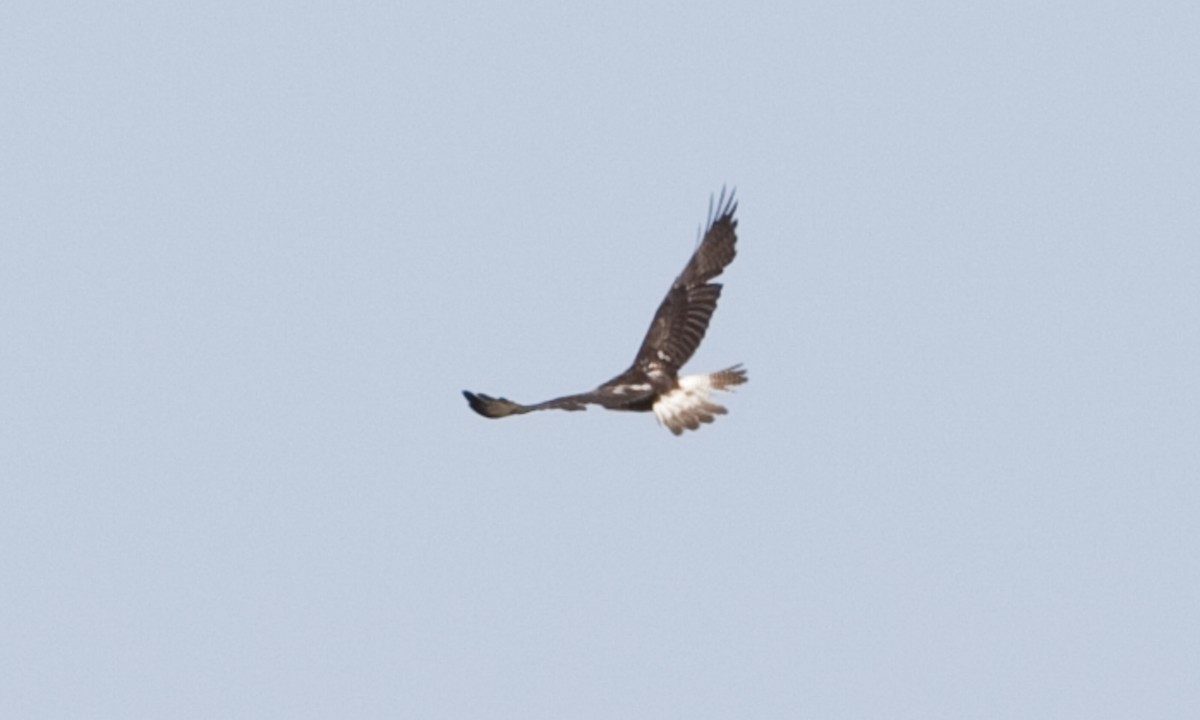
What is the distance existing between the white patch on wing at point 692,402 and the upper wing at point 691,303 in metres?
0.65

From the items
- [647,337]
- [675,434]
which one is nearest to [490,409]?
[675,434]

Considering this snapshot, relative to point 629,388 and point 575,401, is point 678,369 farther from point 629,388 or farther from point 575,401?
point 575,401

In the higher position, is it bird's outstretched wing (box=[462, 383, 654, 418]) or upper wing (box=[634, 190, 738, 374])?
upper wing (box=[634, 190, 738, 374])

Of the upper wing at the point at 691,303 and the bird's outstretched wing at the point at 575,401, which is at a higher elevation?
the upper wing at the point at 691,303

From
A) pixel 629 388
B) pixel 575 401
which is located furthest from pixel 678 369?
pixel 575 401

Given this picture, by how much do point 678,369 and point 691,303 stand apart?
1.37 m

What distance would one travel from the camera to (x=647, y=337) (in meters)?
26.6

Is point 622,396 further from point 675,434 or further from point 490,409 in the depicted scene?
point 490,409

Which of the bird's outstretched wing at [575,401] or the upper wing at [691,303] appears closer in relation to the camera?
the bird's outstretched wing at [575,401]

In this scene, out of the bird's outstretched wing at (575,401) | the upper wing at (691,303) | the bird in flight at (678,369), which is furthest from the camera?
the upper wing at (691,303)

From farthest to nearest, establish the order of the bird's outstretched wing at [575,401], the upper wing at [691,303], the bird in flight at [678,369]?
the upper wing at [691,303], the bird in flight at [678,369], the bird's outstretched wing at [575,401]

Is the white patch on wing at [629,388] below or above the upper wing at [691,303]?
below

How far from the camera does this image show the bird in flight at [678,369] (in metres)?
23.8

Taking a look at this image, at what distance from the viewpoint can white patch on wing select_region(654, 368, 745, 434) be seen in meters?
24.2
